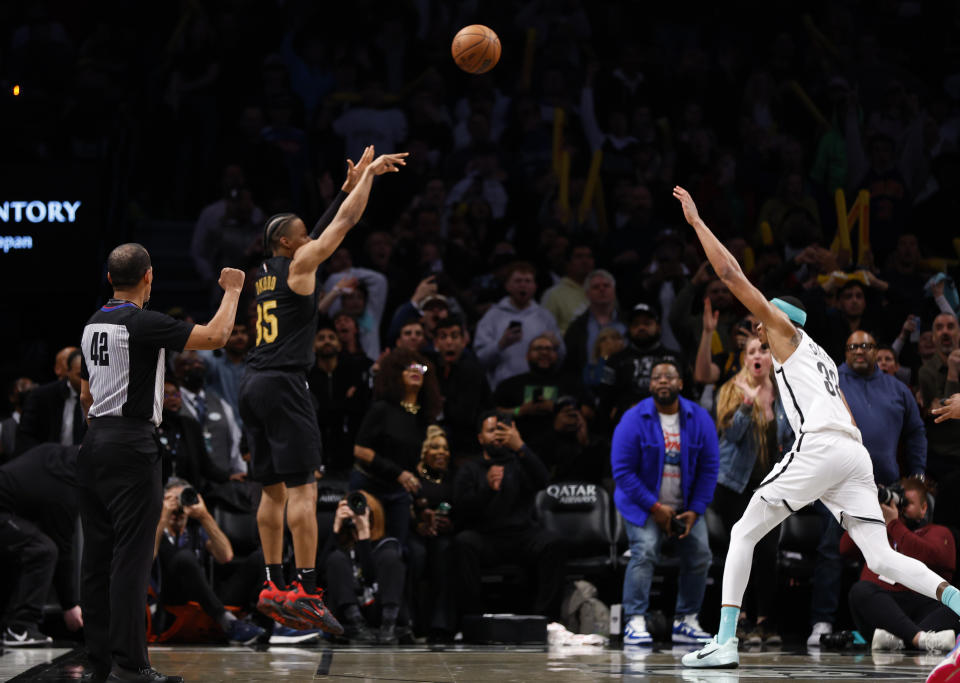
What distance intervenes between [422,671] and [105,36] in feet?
32.8

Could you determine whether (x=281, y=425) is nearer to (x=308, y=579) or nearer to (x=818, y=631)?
(x=308, y=579)

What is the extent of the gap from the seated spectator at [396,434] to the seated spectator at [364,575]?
0.75 feet

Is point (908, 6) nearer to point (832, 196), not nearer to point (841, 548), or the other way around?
point (832, 196)

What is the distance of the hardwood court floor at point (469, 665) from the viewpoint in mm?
7887

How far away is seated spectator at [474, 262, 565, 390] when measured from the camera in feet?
42.7

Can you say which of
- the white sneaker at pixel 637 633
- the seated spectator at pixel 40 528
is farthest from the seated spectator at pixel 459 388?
the seated spectator at pixel 40 528

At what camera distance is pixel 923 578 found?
26.2 ft

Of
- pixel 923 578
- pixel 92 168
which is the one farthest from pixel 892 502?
pixel 92 168

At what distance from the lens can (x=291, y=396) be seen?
27.3 ft

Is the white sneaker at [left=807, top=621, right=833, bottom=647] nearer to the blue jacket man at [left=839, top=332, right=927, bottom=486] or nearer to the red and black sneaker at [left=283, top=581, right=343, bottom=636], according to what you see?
the blue jacket man at [left=839, top=332, right=927, bottom=486]

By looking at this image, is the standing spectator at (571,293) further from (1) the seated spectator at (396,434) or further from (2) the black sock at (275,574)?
(2) the black sock at (275,574)

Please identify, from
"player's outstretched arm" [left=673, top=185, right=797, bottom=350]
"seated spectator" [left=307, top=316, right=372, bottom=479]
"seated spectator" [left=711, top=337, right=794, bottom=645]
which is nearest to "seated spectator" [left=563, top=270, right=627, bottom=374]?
"seated spectator" [left=711, top=337, right=794, bottom=645]

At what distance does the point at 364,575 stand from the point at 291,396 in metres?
3.21

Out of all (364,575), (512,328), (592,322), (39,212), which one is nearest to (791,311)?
(364,575)
